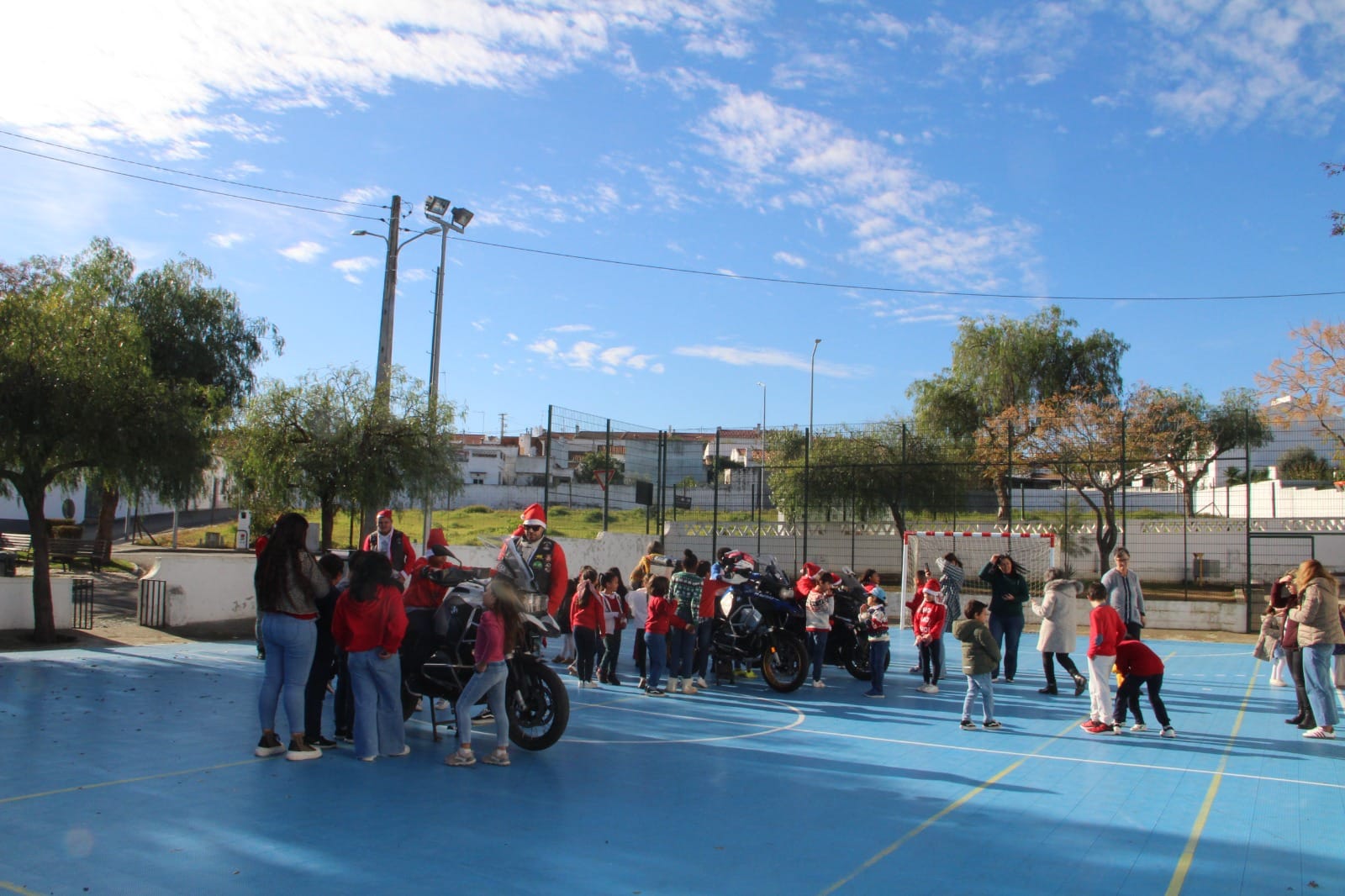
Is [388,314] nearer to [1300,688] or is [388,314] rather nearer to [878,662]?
[878,662]

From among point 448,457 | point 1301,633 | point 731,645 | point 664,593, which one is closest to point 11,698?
point 664,593

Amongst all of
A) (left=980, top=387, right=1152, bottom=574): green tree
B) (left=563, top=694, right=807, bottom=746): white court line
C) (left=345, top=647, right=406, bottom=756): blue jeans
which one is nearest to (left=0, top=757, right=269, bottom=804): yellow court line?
(left=345, top=647, right=406, bottom=756): blue jeans

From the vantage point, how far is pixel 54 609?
14570 millimetres

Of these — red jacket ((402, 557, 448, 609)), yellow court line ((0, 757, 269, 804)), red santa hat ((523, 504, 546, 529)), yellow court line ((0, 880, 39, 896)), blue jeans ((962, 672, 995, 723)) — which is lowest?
yellow court line ((0, 757, 269, 804))

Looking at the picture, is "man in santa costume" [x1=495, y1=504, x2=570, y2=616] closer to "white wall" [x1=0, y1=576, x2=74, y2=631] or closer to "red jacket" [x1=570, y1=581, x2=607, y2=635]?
"red jacket" [x1=570, y1=581, x2=607, y2=635]

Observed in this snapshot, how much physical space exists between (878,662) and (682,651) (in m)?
2.16

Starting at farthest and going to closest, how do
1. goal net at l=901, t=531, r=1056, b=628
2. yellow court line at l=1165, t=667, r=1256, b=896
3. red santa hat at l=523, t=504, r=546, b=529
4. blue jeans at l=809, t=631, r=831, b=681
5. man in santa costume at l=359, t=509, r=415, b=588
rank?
1. goal net at l=901, t=531, r=1056, b=628
2. blue jeans at l=809, t=631, r=831, b=681
3. man in santa costume at l=359, t=509, r=415, b=588
4. red santa hat at l=523, t=504, r=546, b=529
5. yellow court line at l=1165, t=667, r=1256, b=896

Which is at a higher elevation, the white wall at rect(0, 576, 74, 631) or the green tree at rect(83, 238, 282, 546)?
the green tree at rect(83, 238, 282, 546)

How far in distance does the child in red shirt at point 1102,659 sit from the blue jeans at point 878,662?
8.13ft

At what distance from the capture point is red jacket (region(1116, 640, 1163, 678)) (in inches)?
343

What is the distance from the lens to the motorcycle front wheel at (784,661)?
11.1m

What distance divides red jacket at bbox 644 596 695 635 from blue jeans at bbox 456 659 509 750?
384 centimetres

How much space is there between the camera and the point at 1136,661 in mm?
8766

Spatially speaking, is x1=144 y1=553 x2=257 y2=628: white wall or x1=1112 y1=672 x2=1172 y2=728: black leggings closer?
x1=1112 y1=672 x2=1172 y2=728: black leggings
